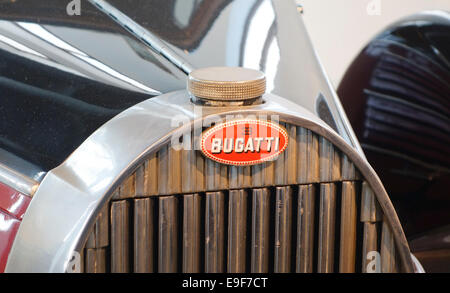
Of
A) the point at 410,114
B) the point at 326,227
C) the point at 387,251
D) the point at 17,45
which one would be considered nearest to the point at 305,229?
the point at 326,227

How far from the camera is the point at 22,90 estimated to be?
1.04 meters

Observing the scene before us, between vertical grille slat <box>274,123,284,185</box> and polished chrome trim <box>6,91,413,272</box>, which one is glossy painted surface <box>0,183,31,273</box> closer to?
polished chrome trim <box>6,91,413,272</box>

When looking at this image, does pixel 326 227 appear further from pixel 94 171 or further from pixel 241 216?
pixel 94 171

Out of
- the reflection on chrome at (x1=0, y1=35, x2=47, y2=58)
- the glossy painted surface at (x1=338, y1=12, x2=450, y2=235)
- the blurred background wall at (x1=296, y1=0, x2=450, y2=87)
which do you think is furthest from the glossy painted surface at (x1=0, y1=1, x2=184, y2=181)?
the blurred background wall at (x1=296, y1=0, x2=450, y2=87)

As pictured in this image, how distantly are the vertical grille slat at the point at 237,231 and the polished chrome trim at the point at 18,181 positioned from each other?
25 centimetres

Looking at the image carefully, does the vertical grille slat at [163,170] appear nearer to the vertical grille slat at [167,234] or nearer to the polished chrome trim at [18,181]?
the vertical grille slat at [167,234]

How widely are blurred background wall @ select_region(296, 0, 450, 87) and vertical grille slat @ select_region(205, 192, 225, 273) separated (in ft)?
5.96

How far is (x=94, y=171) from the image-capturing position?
89 centimetres

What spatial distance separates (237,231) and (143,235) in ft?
0.40

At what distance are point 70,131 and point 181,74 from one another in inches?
7.9

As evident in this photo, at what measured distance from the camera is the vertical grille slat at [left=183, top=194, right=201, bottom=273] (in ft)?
2.96

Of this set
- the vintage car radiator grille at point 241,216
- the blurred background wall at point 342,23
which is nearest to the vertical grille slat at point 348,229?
the vintage car radiator grille at point 241,216
